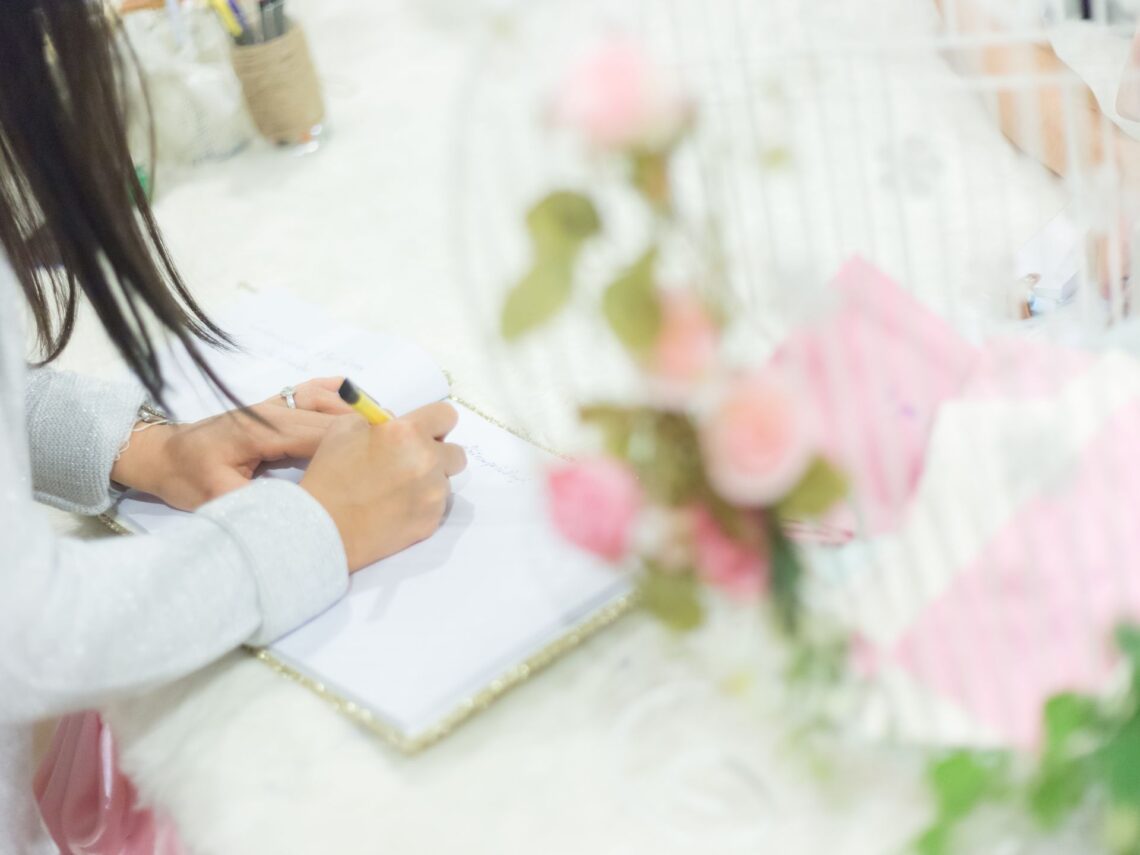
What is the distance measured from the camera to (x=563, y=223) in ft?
1.04

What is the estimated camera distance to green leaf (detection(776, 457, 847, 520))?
0.32 m

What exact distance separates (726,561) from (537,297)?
0.09 m

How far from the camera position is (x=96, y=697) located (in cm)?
50

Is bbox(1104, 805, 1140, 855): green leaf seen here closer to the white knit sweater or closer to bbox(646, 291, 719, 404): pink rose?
bbox(646, 291, 719, 404): pink rose

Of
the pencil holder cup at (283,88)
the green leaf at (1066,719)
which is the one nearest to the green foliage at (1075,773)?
the green leaf at (1066,719)

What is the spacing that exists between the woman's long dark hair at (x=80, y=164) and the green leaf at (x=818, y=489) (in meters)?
0.35

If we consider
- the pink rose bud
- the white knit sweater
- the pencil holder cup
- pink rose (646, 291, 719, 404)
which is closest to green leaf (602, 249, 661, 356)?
pink rose (646, 291, 719, 404)

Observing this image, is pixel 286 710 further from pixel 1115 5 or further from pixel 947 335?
pixel 1115 5

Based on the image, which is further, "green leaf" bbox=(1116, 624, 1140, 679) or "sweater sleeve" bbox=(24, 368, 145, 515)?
"sweater sleeve" bbox=(24, 368, 145, 515)

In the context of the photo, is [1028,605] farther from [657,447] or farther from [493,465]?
[493,465]

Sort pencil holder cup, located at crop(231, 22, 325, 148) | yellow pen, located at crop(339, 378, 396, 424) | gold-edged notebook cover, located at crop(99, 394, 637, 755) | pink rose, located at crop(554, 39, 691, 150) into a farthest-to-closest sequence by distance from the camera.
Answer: pencil holder cup, located at crop(231, 22, 325, 148) → yellow pen, located at crop(339, 378, 396, 424) → gold-edged notebook cover, located at crop(99, 394, 637, 755) → pink rose, located at crop(554, 39, 691, 150)

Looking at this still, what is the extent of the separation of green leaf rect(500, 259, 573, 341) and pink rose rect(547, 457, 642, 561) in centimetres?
4

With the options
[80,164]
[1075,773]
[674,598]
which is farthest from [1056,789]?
[80,164]

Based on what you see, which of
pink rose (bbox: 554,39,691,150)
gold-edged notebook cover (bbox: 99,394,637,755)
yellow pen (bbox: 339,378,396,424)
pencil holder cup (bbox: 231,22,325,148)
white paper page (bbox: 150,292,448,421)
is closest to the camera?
pink rose (bbox: 554,39,691,150)
